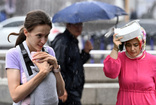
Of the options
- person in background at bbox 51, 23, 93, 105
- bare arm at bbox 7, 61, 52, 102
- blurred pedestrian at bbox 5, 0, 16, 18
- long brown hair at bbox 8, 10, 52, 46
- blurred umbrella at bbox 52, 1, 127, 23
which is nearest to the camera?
bare arm at bbox 7, 61, 52, 102

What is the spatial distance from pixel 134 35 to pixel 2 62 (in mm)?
3116

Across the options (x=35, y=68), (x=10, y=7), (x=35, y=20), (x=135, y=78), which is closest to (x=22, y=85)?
(x=35, y=68)

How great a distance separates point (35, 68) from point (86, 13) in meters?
2.23

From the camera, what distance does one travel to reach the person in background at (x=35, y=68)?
2555 millimetres

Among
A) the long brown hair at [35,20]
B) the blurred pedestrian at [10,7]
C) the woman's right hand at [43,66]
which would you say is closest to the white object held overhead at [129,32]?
the long brown hair at [35,20]

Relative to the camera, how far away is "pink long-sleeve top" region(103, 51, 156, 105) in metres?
3.50

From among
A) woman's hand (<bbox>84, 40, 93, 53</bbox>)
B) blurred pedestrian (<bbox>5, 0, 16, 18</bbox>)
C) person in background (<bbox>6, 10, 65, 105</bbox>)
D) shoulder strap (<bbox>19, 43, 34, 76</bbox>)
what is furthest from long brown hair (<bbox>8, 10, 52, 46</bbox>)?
blurred pedestrian (<bbox>5, 0, 16, 18</bbox>)

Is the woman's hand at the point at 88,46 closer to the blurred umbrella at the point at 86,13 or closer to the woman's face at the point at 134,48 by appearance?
the blurred umbrella at the point at 86,13

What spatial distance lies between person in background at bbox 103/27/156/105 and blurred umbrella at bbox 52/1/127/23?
1.07 meters

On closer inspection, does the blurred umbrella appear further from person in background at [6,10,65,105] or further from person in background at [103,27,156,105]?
person in background at [6,10,65,105]

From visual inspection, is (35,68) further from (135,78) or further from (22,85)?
(135,78)

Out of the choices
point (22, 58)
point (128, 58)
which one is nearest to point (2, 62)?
point (128, 58)

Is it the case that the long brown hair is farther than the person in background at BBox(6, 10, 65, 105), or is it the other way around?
the long brown hair

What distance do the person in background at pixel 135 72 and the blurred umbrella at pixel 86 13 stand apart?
1.07 metres
